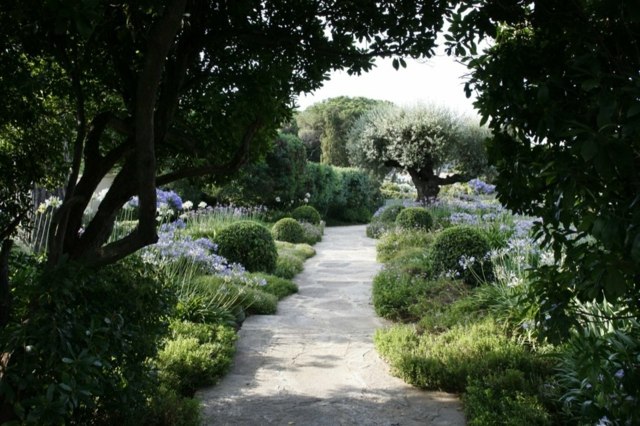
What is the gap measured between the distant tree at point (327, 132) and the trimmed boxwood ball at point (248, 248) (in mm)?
30055

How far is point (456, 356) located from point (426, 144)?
12926mm

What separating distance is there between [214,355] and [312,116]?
41.6 meters

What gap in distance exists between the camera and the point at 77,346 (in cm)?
204

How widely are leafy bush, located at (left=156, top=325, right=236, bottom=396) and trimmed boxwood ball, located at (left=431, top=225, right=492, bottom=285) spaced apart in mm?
3897

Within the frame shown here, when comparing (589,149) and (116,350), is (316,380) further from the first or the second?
(589,149)

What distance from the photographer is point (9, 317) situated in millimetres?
2730

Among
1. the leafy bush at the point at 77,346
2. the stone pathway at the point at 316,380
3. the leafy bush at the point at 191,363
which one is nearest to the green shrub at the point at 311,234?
the stone pathway at the point at 316,380

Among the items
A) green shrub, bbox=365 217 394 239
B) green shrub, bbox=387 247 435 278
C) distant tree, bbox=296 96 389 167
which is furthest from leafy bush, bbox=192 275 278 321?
distant tree, bbox=296 96 389 167

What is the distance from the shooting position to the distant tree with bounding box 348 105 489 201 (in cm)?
1658

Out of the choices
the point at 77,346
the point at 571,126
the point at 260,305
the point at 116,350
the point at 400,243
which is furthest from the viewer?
the point at 400,243

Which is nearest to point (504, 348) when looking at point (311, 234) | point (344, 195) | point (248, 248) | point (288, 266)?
point (248, 248)

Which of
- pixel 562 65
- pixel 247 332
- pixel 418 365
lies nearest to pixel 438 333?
pixel 418 365

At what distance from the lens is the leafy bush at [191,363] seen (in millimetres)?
4059

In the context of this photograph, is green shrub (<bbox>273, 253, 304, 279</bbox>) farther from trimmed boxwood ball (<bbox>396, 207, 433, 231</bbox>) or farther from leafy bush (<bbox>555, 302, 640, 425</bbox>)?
leafy bush (<bbox>555, 302, 640, 425</bbox>)
